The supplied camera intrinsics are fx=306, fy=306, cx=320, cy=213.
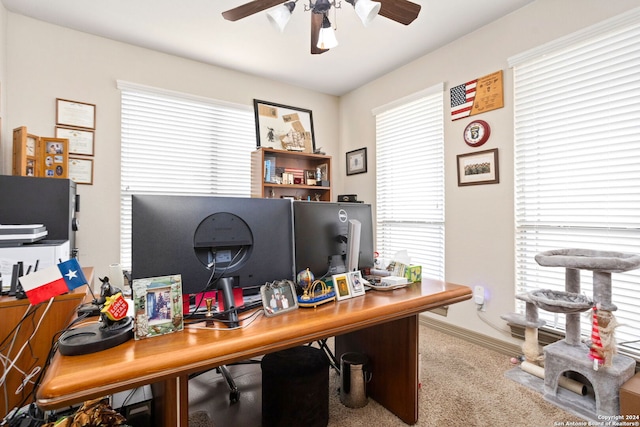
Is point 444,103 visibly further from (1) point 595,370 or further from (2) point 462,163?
Answer: (1) point 595,370

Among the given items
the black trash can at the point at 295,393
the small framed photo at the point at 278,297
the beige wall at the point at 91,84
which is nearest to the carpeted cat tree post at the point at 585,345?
the black trash can at the point at 295,393

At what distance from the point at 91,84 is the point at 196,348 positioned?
10.0 feet

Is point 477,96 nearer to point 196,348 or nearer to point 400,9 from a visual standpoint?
point 400,9

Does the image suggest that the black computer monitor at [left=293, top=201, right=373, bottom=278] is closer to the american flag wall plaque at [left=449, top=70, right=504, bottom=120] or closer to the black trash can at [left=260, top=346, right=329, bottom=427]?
the black trash can at [left=260, top=346, right=329, bottom=427]

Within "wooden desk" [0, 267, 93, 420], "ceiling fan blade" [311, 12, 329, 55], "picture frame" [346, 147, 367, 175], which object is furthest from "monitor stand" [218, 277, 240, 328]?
"picture frame" [346, 147, 367, 175]

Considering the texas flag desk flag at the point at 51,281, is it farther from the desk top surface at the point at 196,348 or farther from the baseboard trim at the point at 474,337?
the baseboard trim at the point at 474,337

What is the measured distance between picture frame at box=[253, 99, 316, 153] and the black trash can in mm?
2654

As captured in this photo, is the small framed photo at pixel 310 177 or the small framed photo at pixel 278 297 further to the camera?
the small framed photo at pixel 310 177

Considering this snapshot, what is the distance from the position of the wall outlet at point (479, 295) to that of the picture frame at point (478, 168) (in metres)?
0.96

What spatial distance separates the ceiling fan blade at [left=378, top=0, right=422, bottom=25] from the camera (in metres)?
1.77

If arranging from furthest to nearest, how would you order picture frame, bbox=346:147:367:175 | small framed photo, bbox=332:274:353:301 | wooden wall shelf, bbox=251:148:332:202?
1. picture frame, bbox=346:147:367:175
2. wooden wall shelf, bbox=251:148:332:202
3. small framed photo, bbox=332:274:353:301

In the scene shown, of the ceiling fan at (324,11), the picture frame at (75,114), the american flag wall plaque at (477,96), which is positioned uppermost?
the ceiling fan at (324,11)

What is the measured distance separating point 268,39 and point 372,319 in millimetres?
2770

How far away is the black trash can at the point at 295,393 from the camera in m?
1.55
